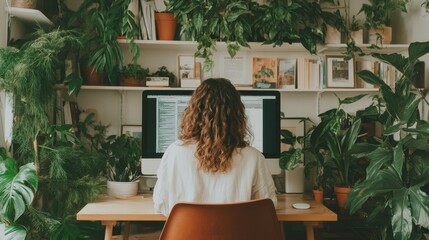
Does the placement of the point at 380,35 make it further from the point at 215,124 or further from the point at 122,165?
the point at 122,165

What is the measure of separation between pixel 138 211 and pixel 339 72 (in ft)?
5.55

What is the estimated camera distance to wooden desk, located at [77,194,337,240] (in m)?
1.94

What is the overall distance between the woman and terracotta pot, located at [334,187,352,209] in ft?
2.45

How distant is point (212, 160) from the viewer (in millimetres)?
1747

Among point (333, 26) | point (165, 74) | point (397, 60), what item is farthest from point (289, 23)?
point (165, 74)

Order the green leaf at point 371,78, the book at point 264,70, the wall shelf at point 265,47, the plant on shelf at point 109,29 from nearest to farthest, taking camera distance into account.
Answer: the green leaf at point 371,78
the plant on shelf at point 109,29
the wall shelf at point 265,47
the book at point 264,70

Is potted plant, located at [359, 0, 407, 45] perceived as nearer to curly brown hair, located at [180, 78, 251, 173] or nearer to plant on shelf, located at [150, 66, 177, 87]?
plant on shelf, located at [150, 66, 177, 87]

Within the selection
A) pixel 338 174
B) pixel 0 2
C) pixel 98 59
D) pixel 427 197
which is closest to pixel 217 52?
pixel 98 59

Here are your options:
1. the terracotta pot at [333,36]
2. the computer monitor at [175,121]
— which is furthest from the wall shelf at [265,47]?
the computer monitor at [175,121]

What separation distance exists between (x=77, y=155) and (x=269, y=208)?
121 cm

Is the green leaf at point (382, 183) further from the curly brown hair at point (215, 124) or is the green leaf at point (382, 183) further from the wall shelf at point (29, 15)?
the wall shelf at point (29, 15)

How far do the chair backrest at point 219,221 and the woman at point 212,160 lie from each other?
24 cm

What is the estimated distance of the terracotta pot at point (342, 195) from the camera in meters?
2.49

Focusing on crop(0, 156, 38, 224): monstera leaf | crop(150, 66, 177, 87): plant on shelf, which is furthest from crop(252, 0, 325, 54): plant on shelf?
crop(0, 156, 38, 224): monstera leaf
